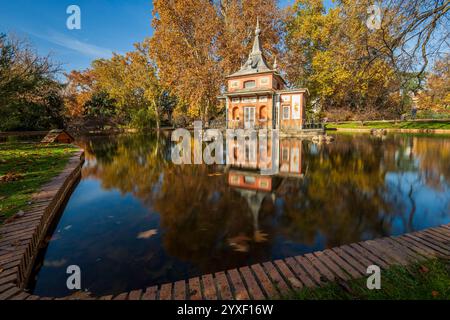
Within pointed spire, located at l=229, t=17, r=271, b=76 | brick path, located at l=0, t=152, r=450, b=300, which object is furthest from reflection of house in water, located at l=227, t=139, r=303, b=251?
pointed spire, located at l=229, t=17, r=271, b=76

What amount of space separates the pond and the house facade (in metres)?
15.1

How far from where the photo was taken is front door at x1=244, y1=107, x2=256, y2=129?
24.7 m

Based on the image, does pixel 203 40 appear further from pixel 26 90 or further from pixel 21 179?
pixel 21 179

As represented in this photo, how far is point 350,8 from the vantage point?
18.2ft

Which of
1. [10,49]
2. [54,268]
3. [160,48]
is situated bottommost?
[54,268]

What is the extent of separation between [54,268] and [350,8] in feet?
26.4

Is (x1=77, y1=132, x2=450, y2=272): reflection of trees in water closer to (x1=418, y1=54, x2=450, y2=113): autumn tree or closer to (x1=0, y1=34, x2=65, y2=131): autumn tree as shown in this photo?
(x1=0, y1=34, x2=65, y2=131): autumn tree

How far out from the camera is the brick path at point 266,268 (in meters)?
2.51

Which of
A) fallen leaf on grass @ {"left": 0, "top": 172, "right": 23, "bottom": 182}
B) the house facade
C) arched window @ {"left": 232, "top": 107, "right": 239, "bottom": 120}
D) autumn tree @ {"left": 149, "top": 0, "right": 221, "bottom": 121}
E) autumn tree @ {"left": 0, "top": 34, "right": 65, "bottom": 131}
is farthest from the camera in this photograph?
arched window @ {"left": 232, "top": 107, "right": 239, "bottom": 120}

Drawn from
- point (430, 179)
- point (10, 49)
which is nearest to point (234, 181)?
point (430, 179)

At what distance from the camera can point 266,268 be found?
293 centimetres

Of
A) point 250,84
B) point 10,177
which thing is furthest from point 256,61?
point 10,177

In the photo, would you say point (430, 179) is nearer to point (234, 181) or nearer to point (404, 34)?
point (404, 34)
